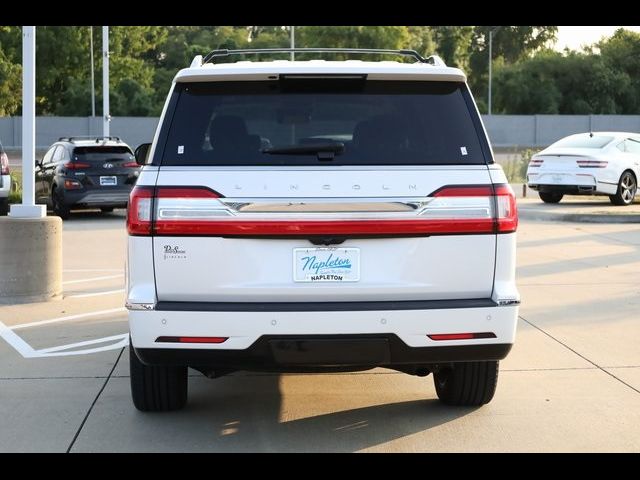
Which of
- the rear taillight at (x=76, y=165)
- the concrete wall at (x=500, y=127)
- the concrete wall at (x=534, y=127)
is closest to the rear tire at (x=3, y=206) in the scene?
the rear taillight at (x=76, y=165)

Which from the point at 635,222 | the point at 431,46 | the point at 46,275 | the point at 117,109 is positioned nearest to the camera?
the point at 46,275

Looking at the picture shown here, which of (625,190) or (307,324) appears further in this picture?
(625,190)

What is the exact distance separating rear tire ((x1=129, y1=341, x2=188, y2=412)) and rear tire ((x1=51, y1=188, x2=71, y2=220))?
521 inches

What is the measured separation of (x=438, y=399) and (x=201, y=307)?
6.68 feet

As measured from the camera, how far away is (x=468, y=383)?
5949 millimetres

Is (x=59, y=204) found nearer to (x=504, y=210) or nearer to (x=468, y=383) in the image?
(x=468, y=383)

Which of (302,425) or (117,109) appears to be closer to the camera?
(302,425)

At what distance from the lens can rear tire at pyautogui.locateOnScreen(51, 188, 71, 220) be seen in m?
18.6

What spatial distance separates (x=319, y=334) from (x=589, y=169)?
54.1ft

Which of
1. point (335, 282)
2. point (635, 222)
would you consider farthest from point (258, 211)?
point (635, 222)

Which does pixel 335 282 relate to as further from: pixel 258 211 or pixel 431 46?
pixel 431 46

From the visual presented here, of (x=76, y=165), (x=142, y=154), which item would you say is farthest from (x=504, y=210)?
(x=76, y=165)

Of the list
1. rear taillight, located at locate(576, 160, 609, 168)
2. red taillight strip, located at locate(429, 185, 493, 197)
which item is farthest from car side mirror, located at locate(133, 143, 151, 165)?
rear taillight, located at locate(576, 160, 609, 168)

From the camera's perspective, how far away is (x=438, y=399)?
6332 mm
